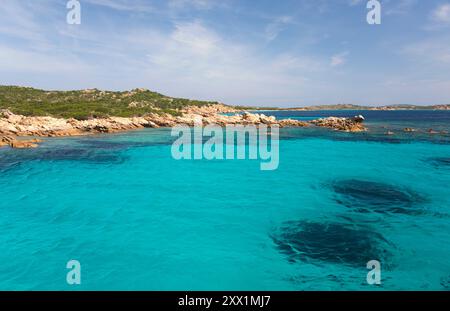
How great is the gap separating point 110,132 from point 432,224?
177 ft

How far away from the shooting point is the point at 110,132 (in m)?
57.8

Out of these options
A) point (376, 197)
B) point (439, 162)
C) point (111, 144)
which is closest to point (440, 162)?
point (439, 162)

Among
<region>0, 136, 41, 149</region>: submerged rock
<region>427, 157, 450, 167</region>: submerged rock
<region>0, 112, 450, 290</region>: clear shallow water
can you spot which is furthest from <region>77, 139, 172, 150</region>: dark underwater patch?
<region>427, 157, 450, 167</region>: submerged rock

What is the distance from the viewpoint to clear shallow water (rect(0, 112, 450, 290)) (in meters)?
11.1

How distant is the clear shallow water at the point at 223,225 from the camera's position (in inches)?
436

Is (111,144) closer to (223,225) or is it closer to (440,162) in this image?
(223,225)

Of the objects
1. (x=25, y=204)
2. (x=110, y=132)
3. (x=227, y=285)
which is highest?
(x=110, y=132)

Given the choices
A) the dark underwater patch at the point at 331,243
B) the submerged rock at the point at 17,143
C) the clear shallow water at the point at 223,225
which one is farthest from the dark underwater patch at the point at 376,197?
the submerged rock at the point at 17,143

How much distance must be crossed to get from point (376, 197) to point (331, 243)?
8541mm

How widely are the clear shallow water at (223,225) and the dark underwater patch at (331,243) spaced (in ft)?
0.17

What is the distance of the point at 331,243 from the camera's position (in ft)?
42.5

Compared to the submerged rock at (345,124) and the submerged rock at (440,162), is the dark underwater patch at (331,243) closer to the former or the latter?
the submerged rock at (440,162)
